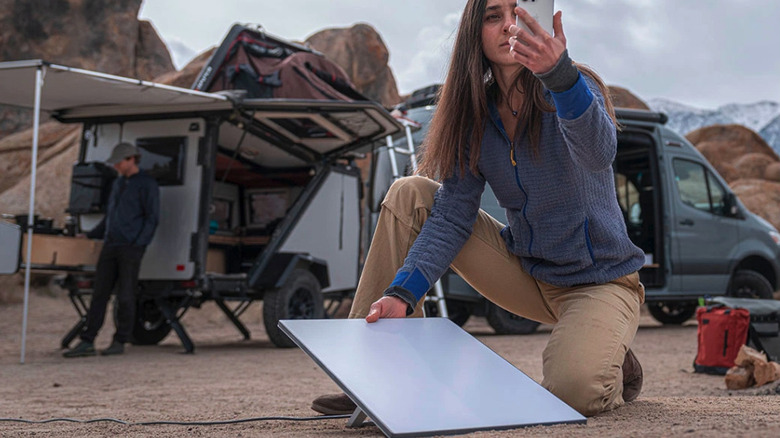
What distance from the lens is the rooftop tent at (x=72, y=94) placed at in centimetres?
604

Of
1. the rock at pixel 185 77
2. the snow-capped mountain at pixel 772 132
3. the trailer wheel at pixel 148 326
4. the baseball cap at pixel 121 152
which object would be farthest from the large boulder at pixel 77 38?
the snow-capped mountain at pixel 772 132

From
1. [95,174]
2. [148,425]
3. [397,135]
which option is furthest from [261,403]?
[397,135]

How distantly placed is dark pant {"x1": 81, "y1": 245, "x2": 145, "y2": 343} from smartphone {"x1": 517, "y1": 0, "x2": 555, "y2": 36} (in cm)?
546

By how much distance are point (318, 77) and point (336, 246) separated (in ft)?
6.01

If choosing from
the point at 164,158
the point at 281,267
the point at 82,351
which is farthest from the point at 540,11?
the point at 82,351

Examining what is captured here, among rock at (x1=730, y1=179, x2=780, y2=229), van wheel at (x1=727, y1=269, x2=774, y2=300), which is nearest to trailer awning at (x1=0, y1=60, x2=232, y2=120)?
van wheel at (x1=727, y1=269, x2=774, y2=300)

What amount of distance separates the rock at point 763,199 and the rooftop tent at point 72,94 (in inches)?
584

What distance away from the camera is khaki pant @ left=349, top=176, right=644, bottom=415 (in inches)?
97.2

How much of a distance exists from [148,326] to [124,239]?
71.8 inches

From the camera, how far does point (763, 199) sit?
18.4 m

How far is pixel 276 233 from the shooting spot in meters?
7.63

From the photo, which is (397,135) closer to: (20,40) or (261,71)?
(261,71)

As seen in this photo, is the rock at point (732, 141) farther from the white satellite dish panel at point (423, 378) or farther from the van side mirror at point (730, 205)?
the white satellite dish panel at point (423, 378)

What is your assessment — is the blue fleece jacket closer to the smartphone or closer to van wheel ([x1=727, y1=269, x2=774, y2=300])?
the smartphone
